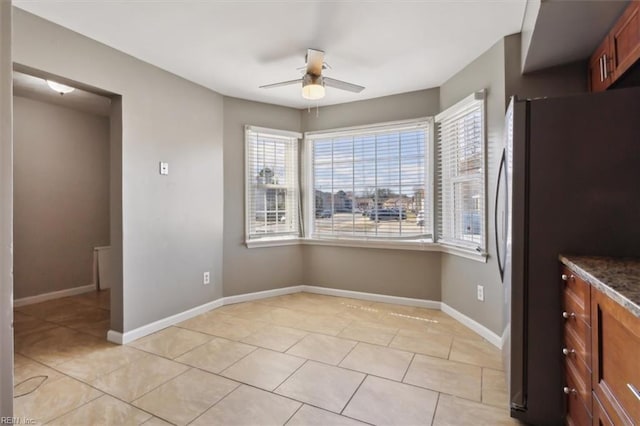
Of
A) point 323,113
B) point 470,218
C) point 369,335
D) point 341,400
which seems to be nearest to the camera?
point 341,400

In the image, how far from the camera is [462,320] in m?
3.18

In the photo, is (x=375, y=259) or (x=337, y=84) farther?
(x=375, y=259)

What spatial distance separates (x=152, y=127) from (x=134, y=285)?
4.82ft

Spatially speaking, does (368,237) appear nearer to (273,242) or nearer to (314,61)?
(273,242)

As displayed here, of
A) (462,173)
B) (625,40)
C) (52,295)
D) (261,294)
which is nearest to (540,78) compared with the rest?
(625,40)

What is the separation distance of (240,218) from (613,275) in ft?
11.3

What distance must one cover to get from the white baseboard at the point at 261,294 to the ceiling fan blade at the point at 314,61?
2679 millimetres

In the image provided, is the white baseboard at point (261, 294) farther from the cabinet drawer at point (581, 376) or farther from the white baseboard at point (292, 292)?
the cabinet drawer at point (581, 376)

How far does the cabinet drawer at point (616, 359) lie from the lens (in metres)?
0.94

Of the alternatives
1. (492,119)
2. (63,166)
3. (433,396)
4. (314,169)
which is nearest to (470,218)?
(492,119)

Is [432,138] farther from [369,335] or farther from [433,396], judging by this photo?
[433,396]

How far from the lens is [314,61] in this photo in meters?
2.70

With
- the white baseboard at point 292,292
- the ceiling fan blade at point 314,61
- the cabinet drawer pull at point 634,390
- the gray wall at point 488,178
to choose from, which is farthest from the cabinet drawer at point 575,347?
the ceiling fan blade at point 314,61

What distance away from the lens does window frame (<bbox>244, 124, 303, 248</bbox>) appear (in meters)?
3.94
